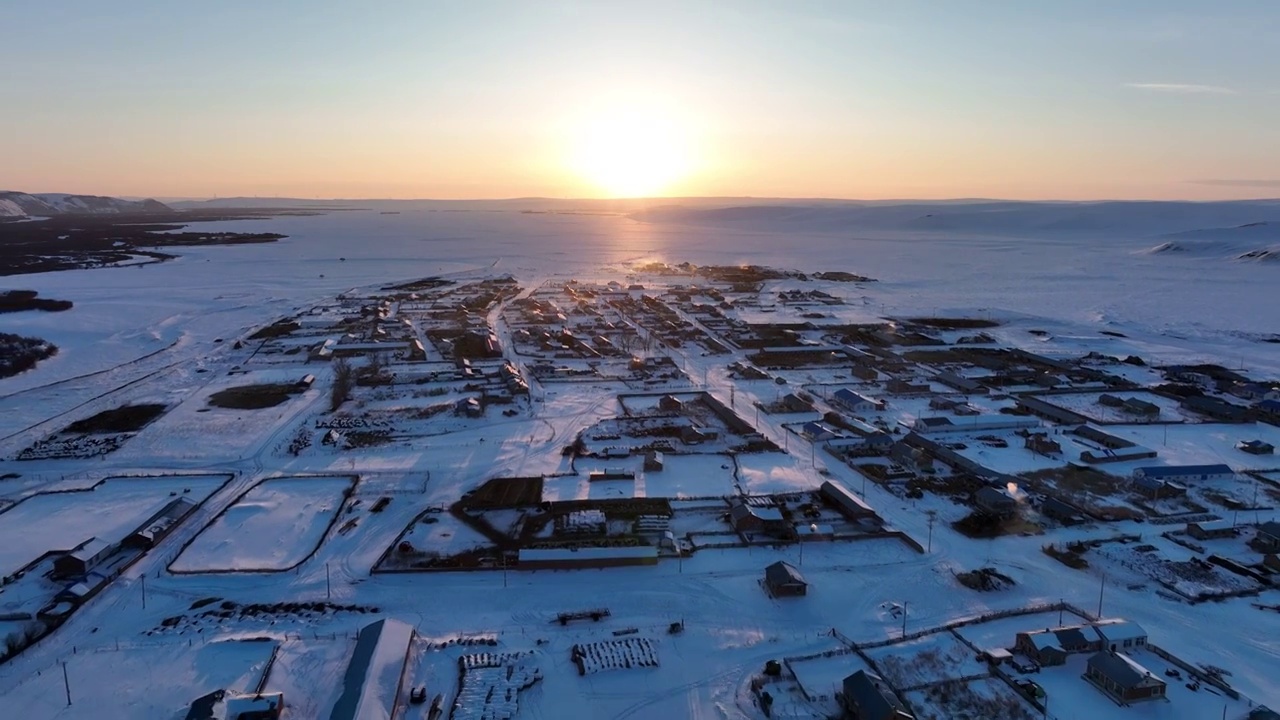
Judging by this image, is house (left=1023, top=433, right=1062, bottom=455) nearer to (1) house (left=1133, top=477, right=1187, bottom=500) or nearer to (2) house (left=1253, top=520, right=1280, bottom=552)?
(1) house (left=1133, top=477, right=1187, bottom=500)

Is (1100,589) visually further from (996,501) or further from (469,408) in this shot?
(469,408)

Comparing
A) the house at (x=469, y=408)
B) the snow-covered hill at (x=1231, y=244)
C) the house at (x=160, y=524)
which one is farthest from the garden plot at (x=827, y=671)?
the snow-covered hill at (x=1231, y=244)

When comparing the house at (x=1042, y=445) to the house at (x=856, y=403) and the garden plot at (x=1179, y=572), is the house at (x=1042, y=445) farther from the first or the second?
the garden plot at (x=1179, y=572)

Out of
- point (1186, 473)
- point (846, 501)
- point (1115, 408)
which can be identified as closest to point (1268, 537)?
point (1186, 473)

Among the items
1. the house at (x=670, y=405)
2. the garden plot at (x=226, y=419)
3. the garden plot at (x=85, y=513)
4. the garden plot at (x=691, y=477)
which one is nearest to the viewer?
the garden plot at (x=85, y=513)

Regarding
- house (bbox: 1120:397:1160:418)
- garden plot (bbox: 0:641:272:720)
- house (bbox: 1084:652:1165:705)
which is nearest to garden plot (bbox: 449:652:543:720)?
garden plot (bbox: 0:641:272:720)

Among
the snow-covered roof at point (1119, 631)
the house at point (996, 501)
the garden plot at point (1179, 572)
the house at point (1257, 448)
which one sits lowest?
the garden plot at point (1179, 572)
